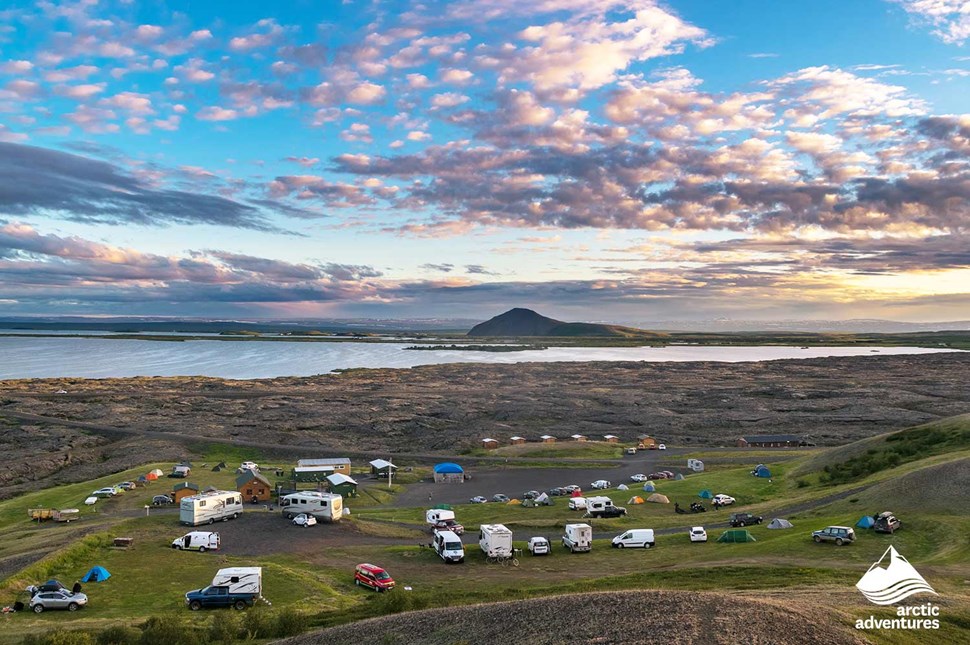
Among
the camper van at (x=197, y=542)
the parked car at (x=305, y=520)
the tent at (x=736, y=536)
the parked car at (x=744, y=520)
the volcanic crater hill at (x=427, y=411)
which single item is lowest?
the volcanic crater hill at (x=427, y=411)

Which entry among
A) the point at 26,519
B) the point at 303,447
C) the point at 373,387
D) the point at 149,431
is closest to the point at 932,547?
the point at 26,519

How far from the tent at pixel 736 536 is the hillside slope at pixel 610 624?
2000 cm

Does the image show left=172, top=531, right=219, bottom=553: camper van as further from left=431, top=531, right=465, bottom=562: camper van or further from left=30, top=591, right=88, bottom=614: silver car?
left=431, top=531, right=465, bottom=562: camper van

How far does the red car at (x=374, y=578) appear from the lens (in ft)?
102

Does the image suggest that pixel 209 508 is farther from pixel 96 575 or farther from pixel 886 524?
pixel 886 524

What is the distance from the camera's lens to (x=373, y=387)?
147 meters

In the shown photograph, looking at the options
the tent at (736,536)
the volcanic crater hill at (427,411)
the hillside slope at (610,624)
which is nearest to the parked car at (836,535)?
the tent at (736,536)

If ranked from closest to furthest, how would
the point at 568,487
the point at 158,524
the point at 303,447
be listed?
the point at 158,524 → the point at 568,487 → the point at 303,447

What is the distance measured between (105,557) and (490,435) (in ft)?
200

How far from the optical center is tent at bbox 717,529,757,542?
3753 centimetres

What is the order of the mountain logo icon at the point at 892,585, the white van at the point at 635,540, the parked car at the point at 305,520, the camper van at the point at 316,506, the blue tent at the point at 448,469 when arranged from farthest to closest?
1. the blue tent at the point at 448,469
2. the camper van at the point at 316,506
3. the parked car at the point at 305,520
4. the white van at the point at 635,540
5. the mountain logo icon at the point at 892,585

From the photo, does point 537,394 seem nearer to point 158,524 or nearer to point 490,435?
point 490,435

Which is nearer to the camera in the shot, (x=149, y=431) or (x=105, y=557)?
(x=105, y=557)

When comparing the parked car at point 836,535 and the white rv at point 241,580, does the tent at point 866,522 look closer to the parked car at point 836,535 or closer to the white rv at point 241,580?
the parked car at point 836,535
